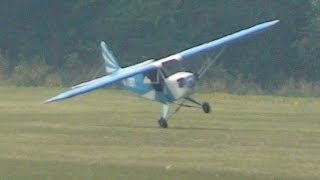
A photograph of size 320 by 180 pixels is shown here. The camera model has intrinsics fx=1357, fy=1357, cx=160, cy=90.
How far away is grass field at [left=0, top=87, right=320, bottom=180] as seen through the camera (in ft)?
50.6

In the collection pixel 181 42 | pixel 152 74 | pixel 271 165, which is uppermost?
pixel 271 165

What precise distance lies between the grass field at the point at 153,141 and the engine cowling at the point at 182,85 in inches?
23.0

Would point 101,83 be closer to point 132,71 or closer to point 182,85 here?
point 132,71

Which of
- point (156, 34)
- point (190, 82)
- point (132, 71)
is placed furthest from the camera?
point (156, 34)

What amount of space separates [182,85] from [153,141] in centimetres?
410

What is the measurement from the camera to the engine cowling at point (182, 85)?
23922mm

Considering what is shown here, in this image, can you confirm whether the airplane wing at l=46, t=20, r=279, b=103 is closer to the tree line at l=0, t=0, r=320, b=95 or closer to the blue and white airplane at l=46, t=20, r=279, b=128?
the blue and white airplane at l=46, t=20, r=279, b=128

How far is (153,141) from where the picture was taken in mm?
19969

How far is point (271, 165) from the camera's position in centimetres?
1612

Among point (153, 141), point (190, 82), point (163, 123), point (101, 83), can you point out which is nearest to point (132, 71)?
point (101, 83)

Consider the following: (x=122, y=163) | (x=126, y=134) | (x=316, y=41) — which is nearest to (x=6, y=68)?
(x=316, y=41)

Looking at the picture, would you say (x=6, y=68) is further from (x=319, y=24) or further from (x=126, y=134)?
(x=126, y=134)

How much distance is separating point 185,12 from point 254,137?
3224 cm

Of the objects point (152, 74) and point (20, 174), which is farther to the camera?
point (152, 74)
